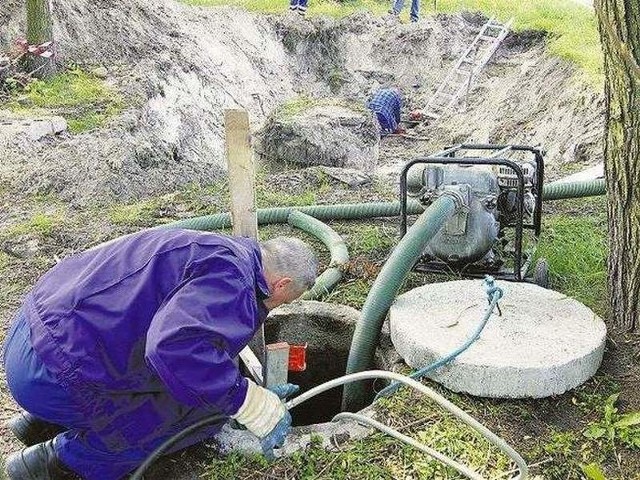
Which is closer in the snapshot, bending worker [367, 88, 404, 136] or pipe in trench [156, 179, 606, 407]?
pipe in trench [156, 179, 606, 407]

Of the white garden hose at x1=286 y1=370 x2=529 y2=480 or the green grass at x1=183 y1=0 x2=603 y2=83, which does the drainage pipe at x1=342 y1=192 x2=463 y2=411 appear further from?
the green grass at x1=183 y1=0 x2=603 y2=83

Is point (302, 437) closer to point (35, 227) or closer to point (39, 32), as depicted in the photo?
point (35, 227)

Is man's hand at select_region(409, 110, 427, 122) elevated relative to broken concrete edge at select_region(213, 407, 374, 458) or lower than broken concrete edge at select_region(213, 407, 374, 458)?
elevated

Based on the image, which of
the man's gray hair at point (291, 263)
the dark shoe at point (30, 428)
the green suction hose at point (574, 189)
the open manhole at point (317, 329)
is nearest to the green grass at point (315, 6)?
the green suction hose at point (574, 189)

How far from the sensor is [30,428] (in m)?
3.11

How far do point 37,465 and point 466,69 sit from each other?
16.4 m

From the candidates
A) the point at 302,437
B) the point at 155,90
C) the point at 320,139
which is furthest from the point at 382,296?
the point at 155,90

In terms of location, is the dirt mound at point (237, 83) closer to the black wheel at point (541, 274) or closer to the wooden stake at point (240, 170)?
the wooden stake at point (240, 170)

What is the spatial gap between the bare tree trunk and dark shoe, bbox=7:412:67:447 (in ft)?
28.3

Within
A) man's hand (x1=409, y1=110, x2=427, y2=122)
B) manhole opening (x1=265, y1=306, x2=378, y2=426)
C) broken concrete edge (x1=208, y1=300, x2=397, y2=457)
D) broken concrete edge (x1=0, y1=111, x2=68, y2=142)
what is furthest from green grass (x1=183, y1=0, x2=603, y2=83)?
broken concrete edge (x1=208, y1=300, x2=397, y2=457)

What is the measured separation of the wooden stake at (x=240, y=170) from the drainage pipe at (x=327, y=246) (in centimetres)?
51

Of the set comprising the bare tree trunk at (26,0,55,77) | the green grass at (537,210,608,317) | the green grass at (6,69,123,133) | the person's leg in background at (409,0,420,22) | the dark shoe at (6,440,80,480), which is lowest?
the dark shoe at (6,440,80,480)

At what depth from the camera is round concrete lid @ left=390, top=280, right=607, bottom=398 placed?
10.0 feet

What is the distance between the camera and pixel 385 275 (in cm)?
351
